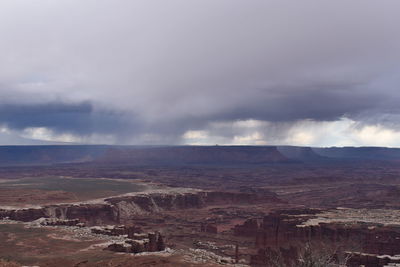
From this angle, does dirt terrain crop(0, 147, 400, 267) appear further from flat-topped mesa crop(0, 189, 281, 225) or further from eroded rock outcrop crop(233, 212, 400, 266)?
flat-topped mesa crop(0, 189, 281, 225)

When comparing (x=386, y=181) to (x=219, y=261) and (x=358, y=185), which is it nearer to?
(x=358, y=185)

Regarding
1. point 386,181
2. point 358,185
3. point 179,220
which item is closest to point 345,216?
point 179,220

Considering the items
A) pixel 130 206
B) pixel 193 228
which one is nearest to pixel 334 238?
pixel 193 228

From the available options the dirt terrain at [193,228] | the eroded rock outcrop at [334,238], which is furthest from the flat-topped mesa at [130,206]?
the eroded rock outcrop at [334,238]

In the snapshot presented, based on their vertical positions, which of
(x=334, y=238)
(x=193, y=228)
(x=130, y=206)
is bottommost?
(x=193, y=228)

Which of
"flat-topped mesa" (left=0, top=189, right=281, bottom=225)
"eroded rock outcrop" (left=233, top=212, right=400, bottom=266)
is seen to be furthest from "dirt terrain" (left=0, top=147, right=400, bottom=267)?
"flat-topped mesa" (left=0, top=189, right=281, bottom=225)

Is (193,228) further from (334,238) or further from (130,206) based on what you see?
(334,238)

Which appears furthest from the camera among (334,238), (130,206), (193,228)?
(130,206)

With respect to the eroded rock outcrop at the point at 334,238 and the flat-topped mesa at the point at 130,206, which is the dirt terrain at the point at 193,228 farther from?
the flat-topped mesa at the point at 130,206

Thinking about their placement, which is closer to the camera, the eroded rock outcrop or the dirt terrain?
the dirt terrain

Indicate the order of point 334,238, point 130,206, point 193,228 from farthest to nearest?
1. point 130,206
2. point 193,228
3. point 334,238
